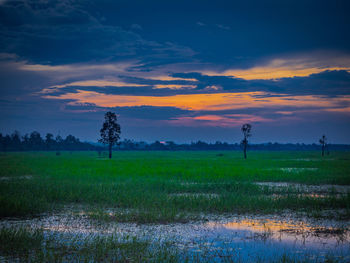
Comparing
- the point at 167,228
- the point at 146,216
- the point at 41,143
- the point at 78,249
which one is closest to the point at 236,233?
the point at 167,228

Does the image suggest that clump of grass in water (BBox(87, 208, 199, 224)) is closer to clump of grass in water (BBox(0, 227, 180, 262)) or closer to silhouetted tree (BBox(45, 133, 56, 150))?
clump of grass in water (BBox(0, 227, 180, 262))

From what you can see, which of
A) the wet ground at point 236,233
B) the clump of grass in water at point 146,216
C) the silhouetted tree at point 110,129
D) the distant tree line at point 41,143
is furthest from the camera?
the distant tree line at point 41,143

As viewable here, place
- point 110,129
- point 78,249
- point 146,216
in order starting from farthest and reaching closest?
point 110,129, point 146,216, point 78,249

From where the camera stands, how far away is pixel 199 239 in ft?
30.0

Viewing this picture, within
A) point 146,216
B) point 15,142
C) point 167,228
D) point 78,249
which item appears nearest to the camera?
point 78,249

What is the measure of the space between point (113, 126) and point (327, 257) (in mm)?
67905

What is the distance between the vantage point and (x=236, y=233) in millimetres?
9875

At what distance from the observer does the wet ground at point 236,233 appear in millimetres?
8008

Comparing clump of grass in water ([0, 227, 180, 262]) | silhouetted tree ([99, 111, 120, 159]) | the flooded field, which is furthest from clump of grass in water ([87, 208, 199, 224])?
silhouetted tree ([99, 111, 120, 159])

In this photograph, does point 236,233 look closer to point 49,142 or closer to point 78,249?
point 78,249

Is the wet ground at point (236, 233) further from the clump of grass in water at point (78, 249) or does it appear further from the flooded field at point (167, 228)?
the clump of grass in water at point (78, 249)

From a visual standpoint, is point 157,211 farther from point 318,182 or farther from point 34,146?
point 34,146

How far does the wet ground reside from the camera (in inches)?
315

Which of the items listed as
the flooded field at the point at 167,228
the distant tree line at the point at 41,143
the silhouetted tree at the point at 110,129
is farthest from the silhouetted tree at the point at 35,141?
the flooded field at the point at 167,228
